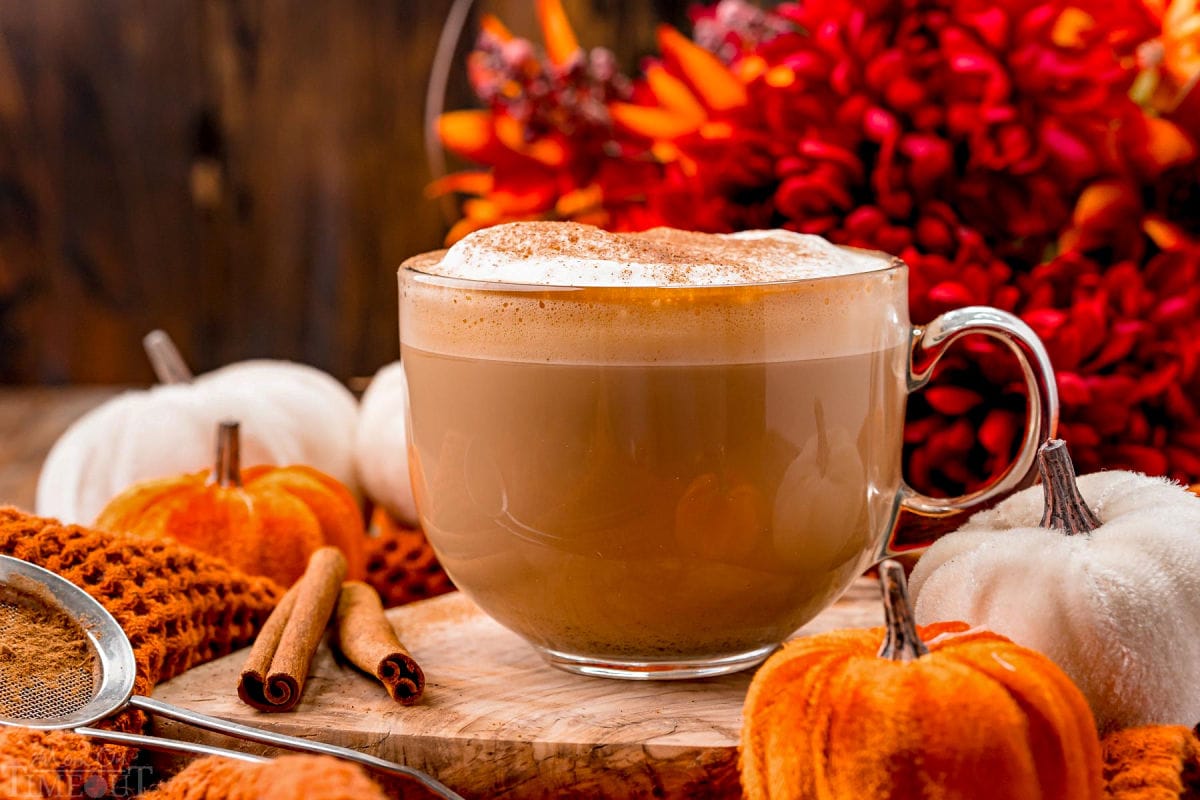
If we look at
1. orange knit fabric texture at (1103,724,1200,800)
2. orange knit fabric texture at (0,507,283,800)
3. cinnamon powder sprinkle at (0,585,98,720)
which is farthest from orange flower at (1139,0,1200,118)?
cinnamon powder sprinkle at (0,585,98,720)

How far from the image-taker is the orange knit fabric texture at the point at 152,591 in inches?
37.2

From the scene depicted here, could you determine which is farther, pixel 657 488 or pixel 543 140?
pixel 543 140

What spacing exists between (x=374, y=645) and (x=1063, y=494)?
50 centimetres

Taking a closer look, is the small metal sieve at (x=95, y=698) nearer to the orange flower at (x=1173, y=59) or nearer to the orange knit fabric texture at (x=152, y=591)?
the orange knit fabric texture at (x=152, y=591)

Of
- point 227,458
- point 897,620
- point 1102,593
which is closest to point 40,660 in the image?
point 227,458

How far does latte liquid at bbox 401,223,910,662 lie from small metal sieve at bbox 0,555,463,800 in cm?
19

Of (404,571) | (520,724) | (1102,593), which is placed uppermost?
(1102,593)

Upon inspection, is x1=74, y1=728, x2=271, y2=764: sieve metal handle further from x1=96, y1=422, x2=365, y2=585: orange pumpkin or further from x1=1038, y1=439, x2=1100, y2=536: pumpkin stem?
x1=1038, y1=439, x2=1100, y2=536: pumpkin stem

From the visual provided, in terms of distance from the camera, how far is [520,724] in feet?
2.88

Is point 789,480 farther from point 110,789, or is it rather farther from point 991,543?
point 110,789

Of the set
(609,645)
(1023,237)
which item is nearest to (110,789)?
(609,645)

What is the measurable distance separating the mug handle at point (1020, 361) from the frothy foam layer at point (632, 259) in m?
0.07

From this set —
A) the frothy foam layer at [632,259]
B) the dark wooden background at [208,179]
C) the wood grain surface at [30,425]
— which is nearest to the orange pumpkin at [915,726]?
the frothy foam layer at [632,259]

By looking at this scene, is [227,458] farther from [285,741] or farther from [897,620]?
[897,620]
